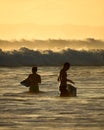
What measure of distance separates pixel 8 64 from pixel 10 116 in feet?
259

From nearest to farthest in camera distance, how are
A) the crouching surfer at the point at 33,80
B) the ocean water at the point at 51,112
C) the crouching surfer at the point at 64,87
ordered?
the ocean water at the point at 51,112 < the crouching surfer at the point at 64,87 < the crouching surfer at the point at 33,80

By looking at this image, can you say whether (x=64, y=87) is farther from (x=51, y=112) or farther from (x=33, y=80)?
(x=51, y=112)

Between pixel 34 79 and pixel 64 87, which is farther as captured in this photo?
pixel 34 79

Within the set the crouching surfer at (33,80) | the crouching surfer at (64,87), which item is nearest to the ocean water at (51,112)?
the crouching surfer at (64,87)

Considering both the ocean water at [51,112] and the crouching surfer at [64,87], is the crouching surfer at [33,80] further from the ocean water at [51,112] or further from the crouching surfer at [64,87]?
the crouching surfer at [64,87]

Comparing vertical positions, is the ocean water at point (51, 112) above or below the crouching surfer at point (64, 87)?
below

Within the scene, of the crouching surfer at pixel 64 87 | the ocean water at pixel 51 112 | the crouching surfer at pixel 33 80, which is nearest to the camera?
the ocean water at pixel 51 112

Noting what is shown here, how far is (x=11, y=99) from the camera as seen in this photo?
28.8m

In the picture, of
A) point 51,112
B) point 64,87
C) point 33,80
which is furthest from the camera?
point 33,80

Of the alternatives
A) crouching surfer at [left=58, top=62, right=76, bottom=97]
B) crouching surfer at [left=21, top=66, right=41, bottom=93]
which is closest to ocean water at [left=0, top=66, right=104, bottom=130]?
crouching surfer at [left=58, top=62, right=76, bottom=97]

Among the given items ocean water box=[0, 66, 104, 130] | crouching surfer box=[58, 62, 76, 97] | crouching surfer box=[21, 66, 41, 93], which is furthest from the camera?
crouching surfer box=[21, 66, 41, 93]

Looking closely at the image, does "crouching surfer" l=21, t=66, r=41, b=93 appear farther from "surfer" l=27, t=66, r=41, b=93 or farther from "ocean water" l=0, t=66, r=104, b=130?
"ocean water" l=0, t=66, r=104, b=130

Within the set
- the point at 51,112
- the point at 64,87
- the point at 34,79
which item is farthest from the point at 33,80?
the point at 51,112

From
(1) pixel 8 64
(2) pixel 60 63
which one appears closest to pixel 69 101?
(1) pixel 8 64
